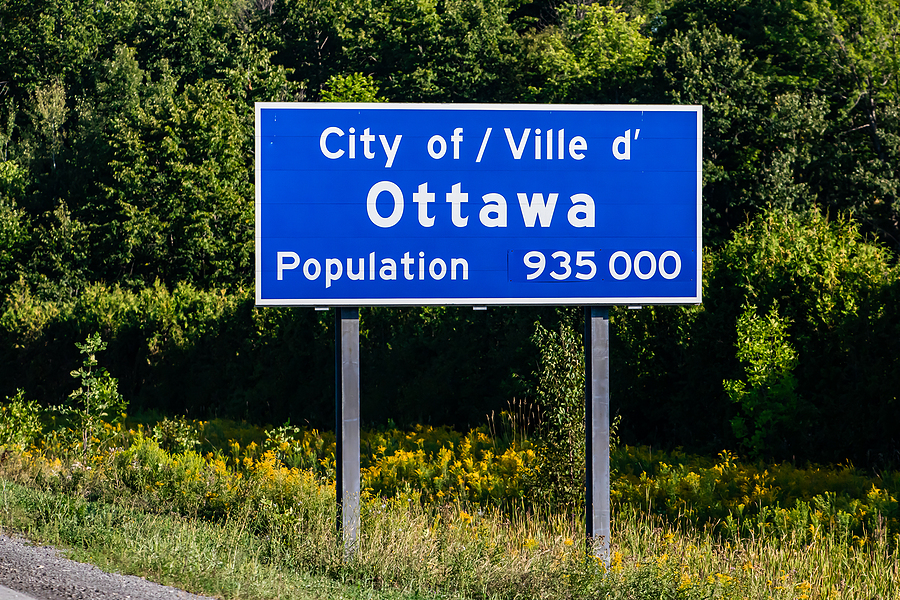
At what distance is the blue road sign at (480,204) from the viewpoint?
7316mm

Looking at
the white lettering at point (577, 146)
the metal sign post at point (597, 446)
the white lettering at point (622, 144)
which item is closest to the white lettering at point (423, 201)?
the white lettering at point (577, 146)

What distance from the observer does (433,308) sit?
58.6ft

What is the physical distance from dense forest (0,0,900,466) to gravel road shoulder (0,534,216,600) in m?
8.54

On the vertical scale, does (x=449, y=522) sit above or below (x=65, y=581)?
below

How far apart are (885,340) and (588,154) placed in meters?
6.99

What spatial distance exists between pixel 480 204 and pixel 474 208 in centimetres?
6

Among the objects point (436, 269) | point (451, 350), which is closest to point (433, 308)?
point (451, 350)

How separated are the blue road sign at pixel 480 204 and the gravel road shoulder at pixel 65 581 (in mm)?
2262

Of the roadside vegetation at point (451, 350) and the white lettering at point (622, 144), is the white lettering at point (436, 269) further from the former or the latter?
the roadside vegetation at point (451, 350)

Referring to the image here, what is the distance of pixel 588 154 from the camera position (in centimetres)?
743

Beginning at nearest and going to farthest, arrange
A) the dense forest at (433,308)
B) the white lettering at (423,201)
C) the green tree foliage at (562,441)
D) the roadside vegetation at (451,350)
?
the white lettering at (423,201) → the roadside vegetation at (451,350) → the green tree foliage at (562,441) → the dense forest at (433,308)

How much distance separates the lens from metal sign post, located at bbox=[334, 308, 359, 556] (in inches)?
284

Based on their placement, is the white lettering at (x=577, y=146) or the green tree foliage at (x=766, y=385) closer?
the white lettering at (x=577, y=146)

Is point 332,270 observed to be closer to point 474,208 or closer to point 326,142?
point 326,142
